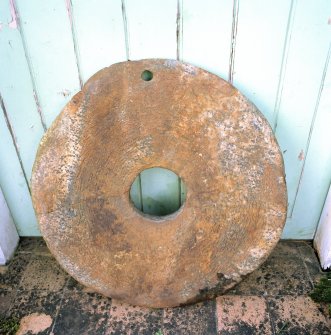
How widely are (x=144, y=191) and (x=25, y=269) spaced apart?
0.78 meters

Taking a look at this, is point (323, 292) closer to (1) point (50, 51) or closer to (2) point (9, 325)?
(2) point (9, 325)

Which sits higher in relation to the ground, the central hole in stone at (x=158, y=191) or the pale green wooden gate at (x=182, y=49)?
the pale green wooden gate at (x=182, y=49)

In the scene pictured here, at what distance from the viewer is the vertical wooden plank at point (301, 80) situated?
142cm

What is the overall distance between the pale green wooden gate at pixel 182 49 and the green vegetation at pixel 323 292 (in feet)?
2.12

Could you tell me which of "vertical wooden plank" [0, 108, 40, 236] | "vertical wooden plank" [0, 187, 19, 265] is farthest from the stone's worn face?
"vertical wooden plank" [0, 187, 19, 265]

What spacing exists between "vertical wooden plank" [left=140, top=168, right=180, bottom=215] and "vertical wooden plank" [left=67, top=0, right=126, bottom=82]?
21.8 inches

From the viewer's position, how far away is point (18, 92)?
1.63 m

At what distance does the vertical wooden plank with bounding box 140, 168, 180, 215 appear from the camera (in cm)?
181

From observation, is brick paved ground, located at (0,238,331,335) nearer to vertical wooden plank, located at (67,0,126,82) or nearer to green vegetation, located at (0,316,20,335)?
green vegetation, located at (0,316,20,335)

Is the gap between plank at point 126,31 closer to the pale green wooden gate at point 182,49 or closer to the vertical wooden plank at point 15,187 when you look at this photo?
the pale green wooden gate at point 182,49

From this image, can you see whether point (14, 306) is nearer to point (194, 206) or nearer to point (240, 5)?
point (194, 206)

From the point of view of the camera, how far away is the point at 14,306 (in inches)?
70.8

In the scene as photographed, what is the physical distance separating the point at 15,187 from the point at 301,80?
4.86 ft

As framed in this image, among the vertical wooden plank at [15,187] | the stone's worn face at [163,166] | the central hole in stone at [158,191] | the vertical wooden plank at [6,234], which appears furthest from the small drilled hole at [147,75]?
the vertical wooden plank at [6,234]
